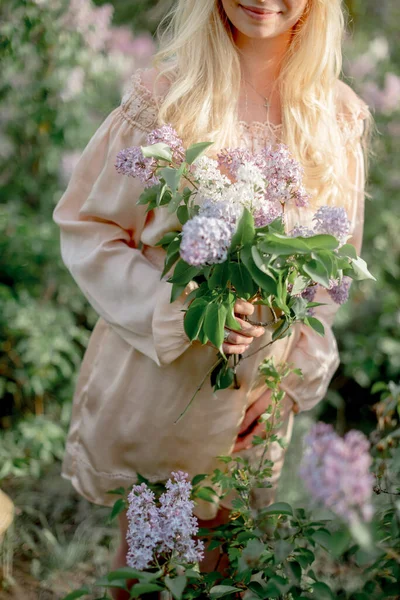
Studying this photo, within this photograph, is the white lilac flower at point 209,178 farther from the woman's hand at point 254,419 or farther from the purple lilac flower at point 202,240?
the woman's hand at point 254,419

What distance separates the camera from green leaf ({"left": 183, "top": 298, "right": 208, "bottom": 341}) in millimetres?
1162

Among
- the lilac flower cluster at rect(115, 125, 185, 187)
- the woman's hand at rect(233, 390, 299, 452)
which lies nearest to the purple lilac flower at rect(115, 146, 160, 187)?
the lilac flower cluster at rect(115, 125, 185, 187)

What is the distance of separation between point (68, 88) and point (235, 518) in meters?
2.05

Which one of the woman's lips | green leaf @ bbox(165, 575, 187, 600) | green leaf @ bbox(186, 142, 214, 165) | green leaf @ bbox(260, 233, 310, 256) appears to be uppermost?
the woman's lips

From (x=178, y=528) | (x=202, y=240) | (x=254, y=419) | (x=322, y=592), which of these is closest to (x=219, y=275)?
(x=202, y=240)

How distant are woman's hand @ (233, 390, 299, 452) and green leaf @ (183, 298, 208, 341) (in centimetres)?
63

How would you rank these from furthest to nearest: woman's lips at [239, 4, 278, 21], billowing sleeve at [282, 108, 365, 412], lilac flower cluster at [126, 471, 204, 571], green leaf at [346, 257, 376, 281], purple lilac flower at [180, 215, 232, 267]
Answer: billowing sleeve at [282, 108, 365, 412]
woman's lips at [239, 4, 278, 21]
green leaf at [346, 257, 376, 281]
lilac flower cluster at [126, 471, 204, 571]
purple lilac flower at [180, 215, 232, 267]

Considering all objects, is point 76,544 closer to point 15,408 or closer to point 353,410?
point 15,408

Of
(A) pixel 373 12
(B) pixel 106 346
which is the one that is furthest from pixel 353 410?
(A) pixel 373 12

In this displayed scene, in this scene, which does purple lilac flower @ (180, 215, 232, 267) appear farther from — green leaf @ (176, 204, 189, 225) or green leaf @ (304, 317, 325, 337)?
green leaf @ (304, 317, 325, 337)

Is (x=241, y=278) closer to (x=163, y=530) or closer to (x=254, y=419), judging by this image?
(x=163, y=530)

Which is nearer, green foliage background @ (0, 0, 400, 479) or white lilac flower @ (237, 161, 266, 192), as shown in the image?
white lilac flower @ (237, 161, 266, 192)

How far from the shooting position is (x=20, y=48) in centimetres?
269

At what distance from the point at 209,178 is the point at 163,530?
0.60 meters
